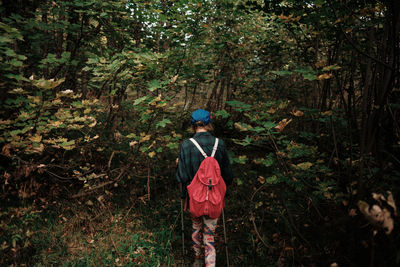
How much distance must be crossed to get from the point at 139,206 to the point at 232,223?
1.96 metres

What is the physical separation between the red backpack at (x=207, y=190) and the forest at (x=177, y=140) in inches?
23.4

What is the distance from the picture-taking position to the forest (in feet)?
7.73

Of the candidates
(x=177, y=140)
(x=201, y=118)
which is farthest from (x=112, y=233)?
(x=201, y=118)

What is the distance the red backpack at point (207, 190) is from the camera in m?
2.56

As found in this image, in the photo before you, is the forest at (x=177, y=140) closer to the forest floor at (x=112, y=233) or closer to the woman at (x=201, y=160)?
the forest floor at (x=112, y=233)

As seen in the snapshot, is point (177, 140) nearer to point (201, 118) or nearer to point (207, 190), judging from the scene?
point (201, 118)

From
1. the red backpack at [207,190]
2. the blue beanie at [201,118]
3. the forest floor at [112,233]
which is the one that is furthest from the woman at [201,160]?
the forest floor at [112,233]

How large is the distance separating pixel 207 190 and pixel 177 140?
6.41ft

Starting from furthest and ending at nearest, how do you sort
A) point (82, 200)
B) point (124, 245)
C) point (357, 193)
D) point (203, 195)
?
point (82, 200), point (124, 245), point (203, 195), point (357, 193)

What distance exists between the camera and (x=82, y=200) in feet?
14.8

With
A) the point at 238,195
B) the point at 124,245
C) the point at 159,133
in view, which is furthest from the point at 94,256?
the point at 238,195

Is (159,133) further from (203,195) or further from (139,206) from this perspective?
(203,195)

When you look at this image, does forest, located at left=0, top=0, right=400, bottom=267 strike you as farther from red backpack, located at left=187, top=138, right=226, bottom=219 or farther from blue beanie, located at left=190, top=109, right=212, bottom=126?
red backpack, located at left=187, top=138, right=226, bottom=219

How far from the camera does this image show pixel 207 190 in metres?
2.57
